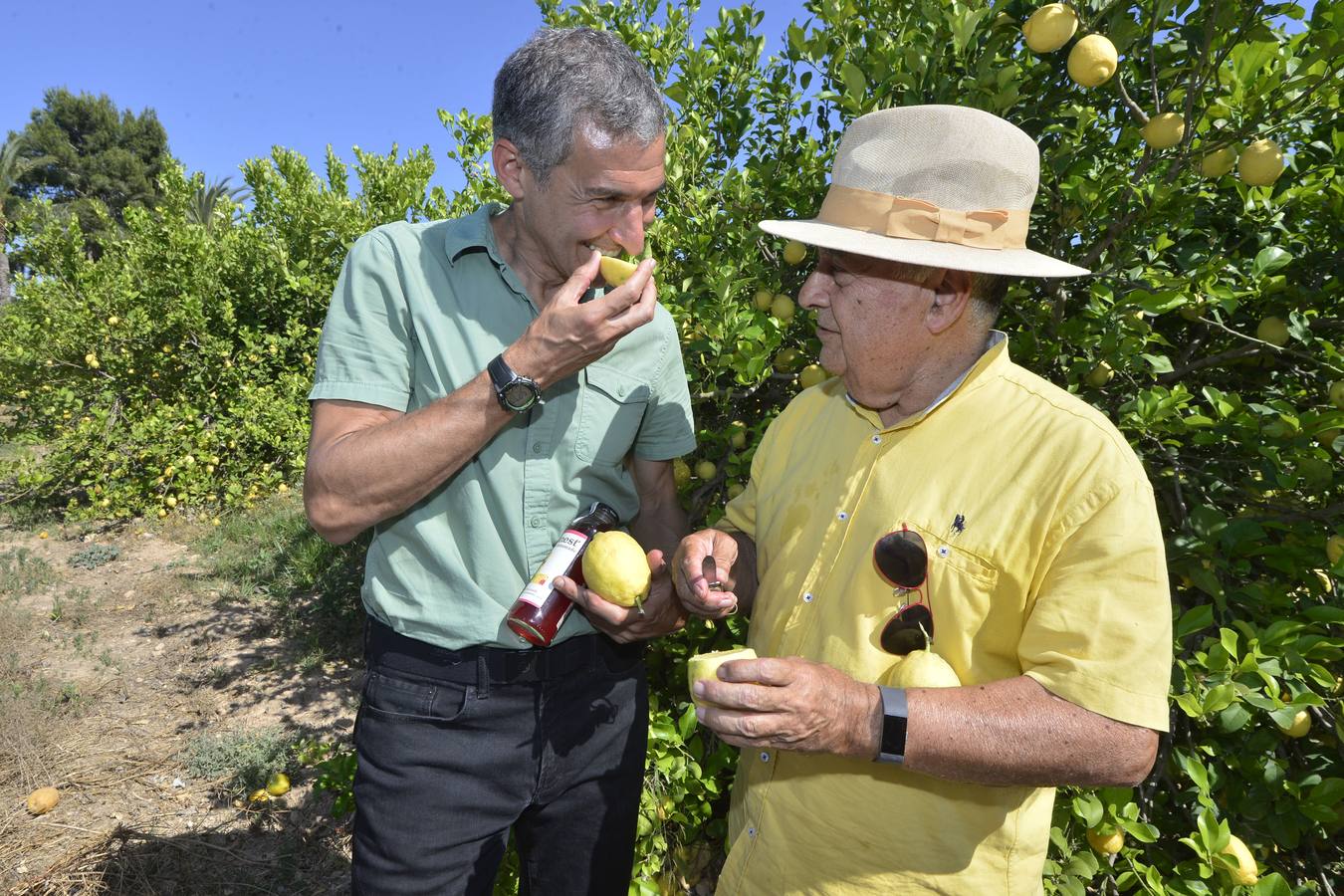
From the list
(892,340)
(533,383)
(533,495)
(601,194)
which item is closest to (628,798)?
(533,495)

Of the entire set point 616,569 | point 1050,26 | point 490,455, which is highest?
point 1050,26

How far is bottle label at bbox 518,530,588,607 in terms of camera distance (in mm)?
1664

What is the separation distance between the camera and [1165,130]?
197cm

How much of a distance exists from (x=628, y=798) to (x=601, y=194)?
1460mm

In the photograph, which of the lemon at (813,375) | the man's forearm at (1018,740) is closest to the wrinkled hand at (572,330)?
the man's forearm at (1018,740)

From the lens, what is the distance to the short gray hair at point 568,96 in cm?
166

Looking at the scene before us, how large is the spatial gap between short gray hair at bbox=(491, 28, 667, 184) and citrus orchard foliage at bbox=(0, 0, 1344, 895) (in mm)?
763

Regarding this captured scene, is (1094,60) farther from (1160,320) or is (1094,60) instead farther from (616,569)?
(616,569)

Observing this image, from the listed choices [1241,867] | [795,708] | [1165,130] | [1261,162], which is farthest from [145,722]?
[1261,162]

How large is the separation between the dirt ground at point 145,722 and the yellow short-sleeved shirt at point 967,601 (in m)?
2.58

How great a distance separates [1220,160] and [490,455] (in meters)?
1.97

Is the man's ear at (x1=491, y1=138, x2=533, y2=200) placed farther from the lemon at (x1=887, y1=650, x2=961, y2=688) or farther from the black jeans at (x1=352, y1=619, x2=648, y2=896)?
the lemon at (x1=887, y1=650, x2=961, y2=688)

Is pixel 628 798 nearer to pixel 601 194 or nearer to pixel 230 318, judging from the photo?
pixel 601 194

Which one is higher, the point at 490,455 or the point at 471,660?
the point at 490,455
